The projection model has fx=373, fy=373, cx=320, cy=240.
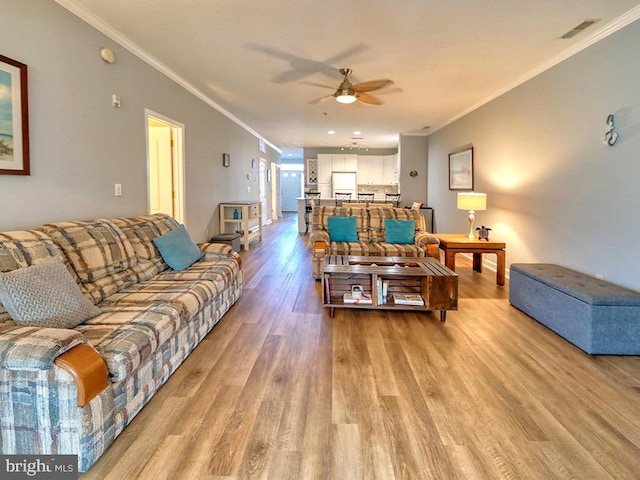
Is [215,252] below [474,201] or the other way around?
below

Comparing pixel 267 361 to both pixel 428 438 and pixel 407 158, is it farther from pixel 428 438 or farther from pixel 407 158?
pixel 407 158

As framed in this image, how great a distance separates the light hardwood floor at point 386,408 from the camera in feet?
5.21

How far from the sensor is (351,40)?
3.41 meters

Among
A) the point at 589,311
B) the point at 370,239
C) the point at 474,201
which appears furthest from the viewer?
the point at 370,239

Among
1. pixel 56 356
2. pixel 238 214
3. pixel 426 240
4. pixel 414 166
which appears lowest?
pixel 56 356

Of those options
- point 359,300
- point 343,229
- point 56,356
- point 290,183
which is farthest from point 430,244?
point 290,183

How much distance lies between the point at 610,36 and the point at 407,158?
589cm

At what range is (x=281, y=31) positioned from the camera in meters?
3.24

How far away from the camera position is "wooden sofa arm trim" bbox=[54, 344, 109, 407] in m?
1.44

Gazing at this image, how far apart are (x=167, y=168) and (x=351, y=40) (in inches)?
113

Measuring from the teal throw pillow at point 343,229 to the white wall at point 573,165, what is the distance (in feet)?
6.67

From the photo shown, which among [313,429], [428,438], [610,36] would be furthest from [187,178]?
[610,36]

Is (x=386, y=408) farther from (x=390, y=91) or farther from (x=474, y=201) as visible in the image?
(x=390, y=91)

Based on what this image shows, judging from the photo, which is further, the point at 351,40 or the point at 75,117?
the point at 351,40
